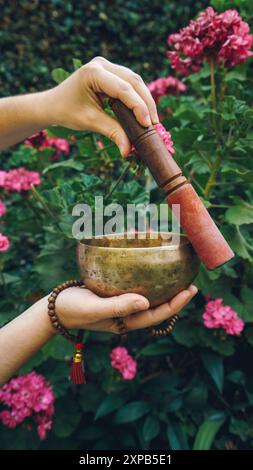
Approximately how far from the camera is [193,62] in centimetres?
183

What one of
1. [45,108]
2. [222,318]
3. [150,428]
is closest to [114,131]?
[45,108]

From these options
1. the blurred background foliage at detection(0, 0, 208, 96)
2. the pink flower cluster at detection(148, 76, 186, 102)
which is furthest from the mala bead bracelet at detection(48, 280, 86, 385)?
the blurred background foliage at detection(0, 0, 208, 96)

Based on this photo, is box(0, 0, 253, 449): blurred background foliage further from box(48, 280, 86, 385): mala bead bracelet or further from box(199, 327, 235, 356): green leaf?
box(48, 280, 86, 385): mala bead bracelet

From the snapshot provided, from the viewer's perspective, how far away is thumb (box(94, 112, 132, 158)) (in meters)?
1.15

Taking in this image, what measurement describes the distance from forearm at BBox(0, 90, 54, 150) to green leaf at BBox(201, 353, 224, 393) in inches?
40.9

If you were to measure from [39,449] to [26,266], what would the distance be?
1.22m

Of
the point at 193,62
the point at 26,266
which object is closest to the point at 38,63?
the point at 26,266

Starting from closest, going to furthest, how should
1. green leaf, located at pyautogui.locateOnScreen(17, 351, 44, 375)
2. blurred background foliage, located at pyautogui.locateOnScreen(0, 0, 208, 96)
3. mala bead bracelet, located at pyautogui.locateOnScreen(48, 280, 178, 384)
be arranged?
mala bead bracelet, located at pyautogui.locateOnScreen(48, 280, 178, 384), green leaf, located at pyautogui.locateOnScreen(17, 351, 44, 375), blurred background foliage, located at pyautogui.locateOnScreen(0, 0, 208, 96)

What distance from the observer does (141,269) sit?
43.3 inches

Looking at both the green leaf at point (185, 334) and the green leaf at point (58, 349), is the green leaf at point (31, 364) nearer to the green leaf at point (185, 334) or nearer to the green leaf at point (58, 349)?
the green leaf at point (58, 349)

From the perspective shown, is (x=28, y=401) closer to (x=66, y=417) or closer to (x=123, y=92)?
(x=66, y=417)

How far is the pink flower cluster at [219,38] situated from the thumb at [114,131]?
24.5 inches

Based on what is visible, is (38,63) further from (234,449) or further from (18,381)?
(234,449)

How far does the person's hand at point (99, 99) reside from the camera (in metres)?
1.10
